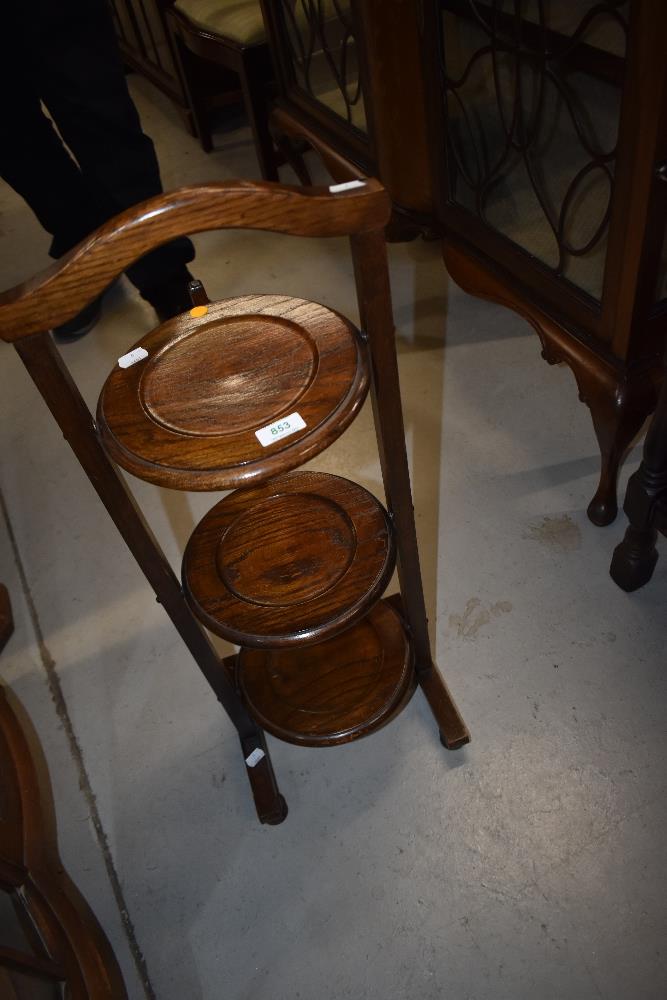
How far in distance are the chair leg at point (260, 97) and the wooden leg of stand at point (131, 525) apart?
1765 millimetres

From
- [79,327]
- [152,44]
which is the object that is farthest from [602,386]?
[152,44]

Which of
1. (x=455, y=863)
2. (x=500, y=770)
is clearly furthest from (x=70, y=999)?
(x=500, y=770)

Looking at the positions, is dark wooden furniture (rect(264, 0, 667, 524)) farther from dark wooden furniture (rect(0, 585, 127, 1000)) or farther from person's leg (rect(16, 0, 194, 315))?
dark wooden furniture (rect(0, 585, 127, 1000))

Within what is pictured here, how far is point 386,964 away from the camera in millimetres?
1019

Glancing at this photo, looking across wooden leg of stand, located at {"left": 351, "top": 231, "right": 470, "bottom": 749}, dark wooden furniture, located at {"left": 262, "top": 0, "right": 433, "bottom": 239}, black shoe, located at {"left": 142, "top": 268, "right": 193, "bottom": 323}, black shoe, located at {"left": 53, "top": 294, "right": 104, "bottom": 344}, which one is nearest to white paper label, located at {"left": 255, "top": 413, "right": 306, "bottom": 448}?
wooden leg of stand, located at {"left": 351, "top": 231, "right": 470, "bottom": 749}

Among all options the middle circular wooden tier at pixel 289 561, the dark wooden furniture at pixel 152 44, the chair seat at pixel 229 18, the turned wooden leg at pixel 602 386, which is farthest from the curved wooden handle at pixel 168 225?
the dark wooden furniture at pixel 152 44

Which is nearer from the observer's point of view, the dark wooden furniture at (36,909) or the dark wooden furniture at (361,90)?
the dark wooden furniture at (36,909)

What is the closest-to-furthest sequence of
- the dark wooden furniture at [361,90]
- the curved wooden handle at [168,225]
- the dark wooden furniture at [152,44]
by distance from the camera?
the curved wooden handle at [168,225]
the dark wooden furniture at [361,90]
the dark wooden furniture at [152,44]

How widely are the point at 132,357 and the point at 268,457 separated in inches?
9.2

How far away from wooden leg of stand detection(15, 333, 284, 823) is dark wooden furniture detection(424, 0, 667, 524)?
0.74m

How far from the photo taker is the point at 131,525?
86 cm

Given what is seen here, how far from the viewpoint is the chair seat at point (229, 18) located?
6.89 ft

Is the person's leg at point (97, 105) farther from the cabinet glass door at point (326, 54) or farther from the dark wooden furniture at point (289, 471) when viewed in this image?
the dark wooden furniture at point (289, 471)

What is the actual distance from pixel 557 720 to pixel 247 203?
934 millimetres
